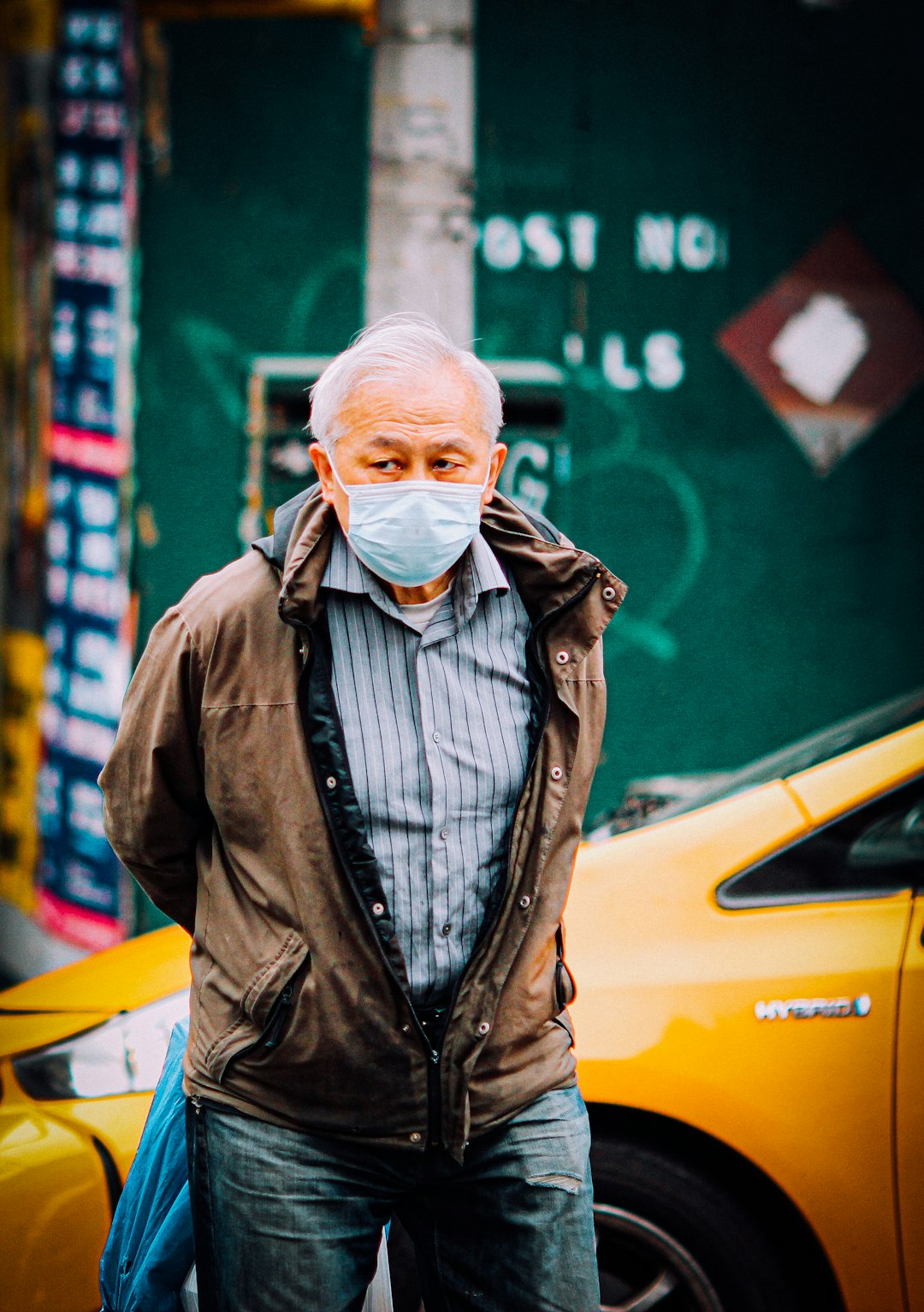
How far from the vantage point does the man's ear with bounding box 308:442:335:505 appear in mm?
1917

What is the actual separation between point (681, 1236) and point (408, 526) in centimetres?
147

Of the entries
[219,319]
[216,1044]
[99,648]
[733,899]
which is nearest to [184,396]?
[219,319]

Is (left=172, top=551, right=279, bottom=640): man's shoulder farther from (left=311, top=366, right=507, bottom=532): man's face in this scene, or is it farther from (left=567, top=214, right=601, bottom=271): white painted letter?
(left=567, top=214, right=601, bottom=271): white painted letter

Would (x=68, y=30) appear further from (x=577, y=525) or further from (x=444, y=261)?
(x=577, y=525)

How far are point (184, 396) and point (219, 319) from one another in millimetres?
367

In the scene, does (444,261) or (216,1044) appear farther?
(444,261)

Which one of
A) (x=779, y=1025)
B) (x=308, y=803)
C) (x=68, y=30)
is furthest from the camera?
(x=68, y=30)

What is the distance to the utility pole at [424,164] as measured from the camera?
5477 millimetres

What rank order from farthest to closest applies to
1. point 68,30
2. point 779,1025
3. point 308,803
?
1. point 68,30
2. point 779,1025
3. point 308,803

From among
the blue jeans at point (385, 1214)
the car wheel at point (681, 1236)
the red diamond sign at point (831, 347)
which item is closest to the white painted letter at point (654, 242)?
the red diamond sign at point (831, 347)

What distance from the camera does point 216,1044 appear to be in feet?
5.81

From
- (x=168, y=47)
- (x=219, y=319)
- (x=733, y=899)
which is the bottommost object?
(x=733, y=899)

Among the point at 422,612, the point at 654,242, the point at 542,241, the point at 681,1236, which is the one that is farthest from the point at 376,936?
the point at 654,242

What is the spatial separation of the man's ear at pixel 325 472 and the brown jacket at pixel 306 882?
0.03 meters
